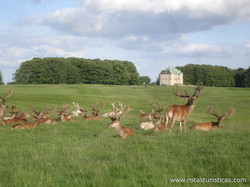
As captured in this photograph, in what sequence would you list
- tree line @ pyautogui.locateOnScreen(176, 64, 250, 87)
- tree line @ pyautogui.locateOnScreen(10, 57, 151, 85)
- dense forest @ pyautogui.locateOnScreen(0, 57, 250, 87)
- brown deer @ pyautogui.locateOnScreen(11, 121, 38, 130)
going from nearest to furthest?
brown deer @ pyautogui.locateOnScreen(11, 121, 38, 130) → tree line @ pyautogui.locateOnScreen(10, 57, 151, 85) → dense forest @ pyautogui.locateOnScreen(0, 57, 250, 87) → tree line @ pyautogui.locateOnScreen(176, 64, 250, 87)

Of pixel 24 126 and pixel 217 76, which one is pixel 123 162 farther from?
pixel 217 76

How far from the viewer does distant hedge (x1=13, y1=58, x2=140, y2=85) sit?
8556cm

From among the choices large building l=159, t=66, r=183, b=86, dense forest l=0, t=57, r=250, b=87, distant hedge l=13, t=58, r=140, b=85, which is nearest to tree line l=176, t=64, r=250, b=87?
dense forest l=0, t=57, r=250, b=87

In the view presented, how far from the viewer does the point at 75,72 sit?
92375mm

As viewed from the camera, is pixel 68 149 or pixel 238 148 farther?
pixel 68 149

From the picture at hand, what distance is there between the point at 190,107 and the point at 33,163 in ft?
20.7

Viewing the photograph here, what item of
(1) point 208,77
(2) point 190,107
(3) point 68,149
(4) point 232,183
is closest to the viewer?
(4) point 232,183

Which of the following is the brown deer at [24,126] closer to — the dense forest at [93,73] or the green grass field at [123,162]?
the green grass field at [123,162]

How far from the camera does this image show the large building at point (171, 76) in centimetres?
13625

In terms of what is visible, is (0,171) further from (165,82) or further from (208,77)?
(165,82)

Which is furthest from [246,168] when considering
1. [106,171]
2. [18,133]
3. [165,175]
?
[18,133]

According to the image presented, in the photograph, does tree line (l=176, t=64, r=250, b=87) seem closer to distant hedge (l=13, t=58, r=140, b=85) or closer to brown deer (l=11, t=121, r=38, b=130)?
distant hedge (l=13, t=58, r=140, b=85)

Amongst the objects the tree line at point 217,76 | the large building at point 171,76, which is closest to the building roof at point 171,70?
the large building at point 171,76

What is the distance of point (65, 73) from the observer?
293 feet
